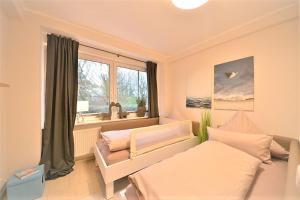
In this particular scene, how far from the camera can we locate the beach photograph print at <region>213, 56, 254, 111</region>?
2.01 m

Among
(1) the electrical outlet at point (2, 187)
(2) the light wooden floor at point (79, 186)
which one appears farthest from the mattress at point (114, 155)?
(1) the electrical outlet at point (2, 187)

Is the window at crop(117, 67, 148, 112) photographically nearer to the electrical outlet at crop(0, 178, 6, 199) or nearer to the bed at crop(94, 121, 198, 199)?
the bed at crop(94, 121, 198, 199)

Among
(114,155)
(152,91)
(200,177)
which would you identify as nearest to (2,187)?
(114,155)

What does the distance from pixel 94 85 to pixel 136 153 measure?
1.83 m

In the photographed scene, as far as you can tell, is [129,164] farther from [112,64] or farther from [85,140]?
[112,64]

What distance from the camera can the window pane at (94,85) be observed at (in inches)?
105

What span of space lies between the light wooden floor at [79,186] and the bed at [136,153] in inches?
8.5

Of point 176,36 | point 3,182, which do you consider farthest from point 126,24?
point 3,182

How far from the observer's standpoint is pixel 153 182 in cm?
89

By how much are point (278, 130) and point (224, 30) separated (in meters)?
1.73

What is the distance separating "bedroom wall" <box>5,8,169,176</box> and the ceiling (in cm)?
25

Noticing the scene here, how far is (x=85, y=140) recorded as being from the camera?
247 cm

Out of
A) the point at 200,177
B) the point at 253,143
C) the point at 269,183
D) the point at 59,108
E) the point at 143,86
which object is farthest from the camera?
the point at 143,86

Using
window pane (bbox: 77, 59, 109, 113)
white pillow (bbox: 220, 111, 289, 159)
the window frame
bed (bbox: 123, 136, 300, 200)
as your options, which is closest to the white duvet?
bed (bbox: 123, 136, 300, 200)
